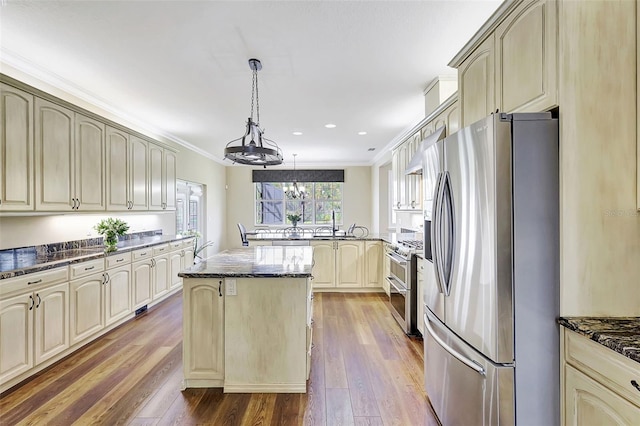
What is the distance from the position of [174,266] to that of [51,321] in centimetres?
216

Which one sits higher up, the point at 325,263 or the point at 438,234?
the point at 438,234

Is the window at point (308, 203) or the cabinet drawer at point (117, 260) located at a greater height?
the window at point (308, 203)

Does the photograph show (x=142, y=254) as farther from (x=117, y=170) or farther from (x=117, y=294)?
(x=117, y=170)

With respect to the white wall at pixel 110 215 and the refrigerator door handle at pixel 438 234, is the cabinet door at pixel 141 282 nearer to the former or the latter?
the white wall at pixel 110 215

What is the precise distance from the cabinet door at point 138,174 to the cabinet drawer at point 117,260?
74cm

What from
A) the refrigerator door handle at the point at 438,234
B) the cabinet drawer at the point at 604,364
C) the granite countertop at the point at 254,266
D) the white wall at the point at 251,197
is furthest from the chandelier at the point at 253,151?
the white wall at the point at 251,197

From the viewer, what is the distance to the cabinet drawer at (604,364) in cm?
104

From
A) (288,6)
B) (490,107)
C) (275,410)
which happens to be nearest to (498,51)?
(490,107)

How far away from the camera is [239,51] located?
8.43 feet

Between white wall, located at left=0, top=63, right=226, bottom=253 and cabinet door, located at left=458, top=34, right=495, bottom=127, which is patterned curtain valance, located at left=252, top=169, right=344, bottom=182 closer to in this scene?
white wall, located at left=0, top=63, right=226, bottom=253

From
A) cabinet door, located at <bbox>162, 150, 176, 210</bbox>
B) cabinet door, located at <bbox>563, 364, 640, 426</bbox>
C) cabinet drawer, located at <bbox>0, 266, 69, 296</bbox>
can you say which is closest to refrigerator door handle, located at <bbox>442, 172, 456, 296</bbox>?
cabinet door, located at <bbox>563, 364, 640, 426</bbox>

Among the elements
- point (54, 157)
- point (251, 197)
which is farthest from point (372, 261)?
point (251, 197)

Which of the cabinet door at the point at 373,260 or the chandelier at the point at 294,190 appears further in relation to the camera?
the chandelier at the point at 294,190

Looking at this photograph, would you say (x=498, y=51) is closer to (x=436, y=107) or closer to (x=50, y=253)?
(x=436, y=107)
